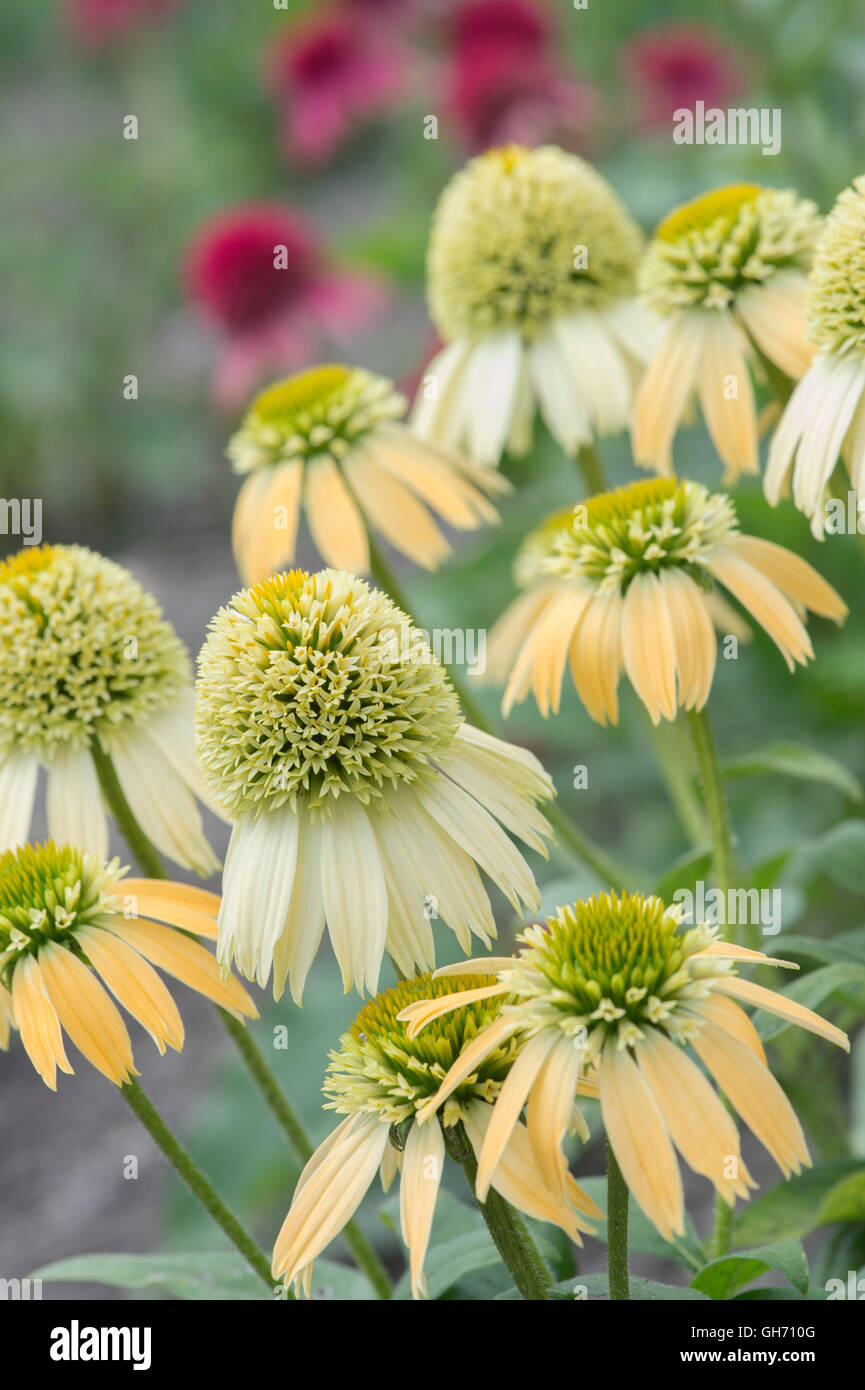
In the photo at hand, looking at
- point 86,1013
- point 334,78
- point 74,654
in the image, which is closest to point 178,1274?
point 86,1013

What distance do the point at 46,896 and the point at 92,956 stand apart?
0.13 ft

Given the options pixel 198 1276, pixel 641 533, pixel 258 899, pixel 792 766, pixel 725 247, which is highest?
pixel 725 247

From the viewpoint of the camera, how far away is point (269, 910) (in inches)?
27.6

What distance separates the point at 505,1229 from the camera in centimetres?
69

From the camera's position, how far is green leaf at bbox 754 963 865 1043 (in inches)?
31.0

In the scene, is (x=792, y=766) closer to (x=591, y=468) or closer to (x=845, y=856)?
(x=845, y=856)

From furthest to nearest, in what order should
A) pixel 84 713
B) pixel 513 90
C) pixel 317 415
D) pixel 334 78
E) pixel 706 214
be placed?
1. pixel 334 78
2. pixel 513 90
3. pixel 317 415
4. pixel 706 214
5. pixel 84 713

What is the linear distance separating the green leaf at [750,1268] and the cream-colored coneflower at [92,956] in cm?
28

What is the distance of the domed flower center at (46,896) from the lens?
29.7 inches

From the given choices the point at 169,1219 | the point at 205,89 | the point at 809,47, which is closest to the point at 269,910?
the point at 169,1219

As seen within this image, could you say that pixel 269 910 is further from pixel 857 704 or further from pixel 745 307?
pixel 857 704

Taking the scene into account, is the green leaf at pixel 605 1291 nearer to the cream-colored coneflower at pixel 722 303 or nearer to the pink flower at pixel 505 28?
the cream-colored coneflower at pixel 722 303

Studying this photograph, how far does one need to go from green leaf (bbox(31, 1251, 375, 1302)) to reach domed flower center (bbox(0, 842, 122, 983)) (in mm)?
273

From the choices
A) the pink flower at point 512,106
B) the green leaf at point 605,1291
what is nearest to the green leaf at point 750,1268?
the green leaf at point 605,1291
